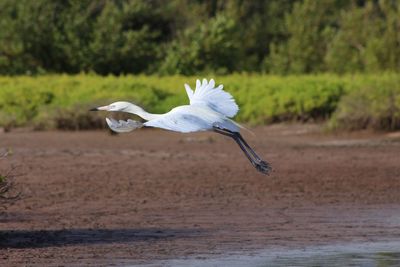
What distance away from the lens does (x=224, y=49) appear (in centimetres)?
2892

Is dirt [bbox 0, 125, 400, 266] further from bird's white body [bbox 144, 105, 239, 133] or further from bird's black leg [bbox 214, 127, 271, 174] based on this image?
bird's white body [bbox 144, 105, 239, 133]

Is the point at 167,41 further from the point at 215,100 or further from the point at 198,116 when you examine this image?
the point at 198,116

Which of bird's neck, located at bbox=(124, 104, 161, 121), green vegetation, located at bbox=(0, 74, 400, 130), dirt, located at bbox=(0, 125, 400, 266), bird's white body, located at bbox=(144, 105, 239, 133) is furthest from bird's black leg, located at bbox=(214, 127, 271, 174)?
green vegetation, located at bbox=(0, 74, 400, 130)

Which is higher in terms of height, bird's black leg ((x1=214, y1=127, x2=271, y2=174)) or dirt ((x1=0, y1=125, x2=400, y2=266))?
bird's black leg ((x1=214, y1=127, x2=271, y2=174))

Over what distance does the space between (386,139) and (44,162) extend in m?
5.95

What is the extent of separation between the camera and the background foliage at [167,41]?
27.9 meters

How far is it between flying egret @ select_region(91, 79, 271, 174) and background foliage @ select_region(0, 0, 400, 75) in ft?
55.7

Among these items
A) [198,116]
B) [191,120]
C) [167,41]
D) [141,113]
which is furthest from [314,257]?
[167,41]

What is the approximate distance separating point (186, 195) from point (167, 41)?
16965mm

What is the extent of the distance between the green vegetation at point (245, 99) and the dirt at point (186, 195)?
2.00ft

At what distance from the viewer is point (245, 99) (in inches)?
928

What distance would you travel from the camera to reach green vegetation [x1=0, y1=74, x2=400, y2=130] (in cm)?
2131

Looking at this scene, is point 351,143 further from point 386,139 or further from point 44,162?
point 44,162

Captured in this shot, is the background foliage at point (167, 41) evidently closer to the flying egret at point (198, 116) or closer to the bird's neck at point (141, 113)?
the flying egret at point (198, 116)
